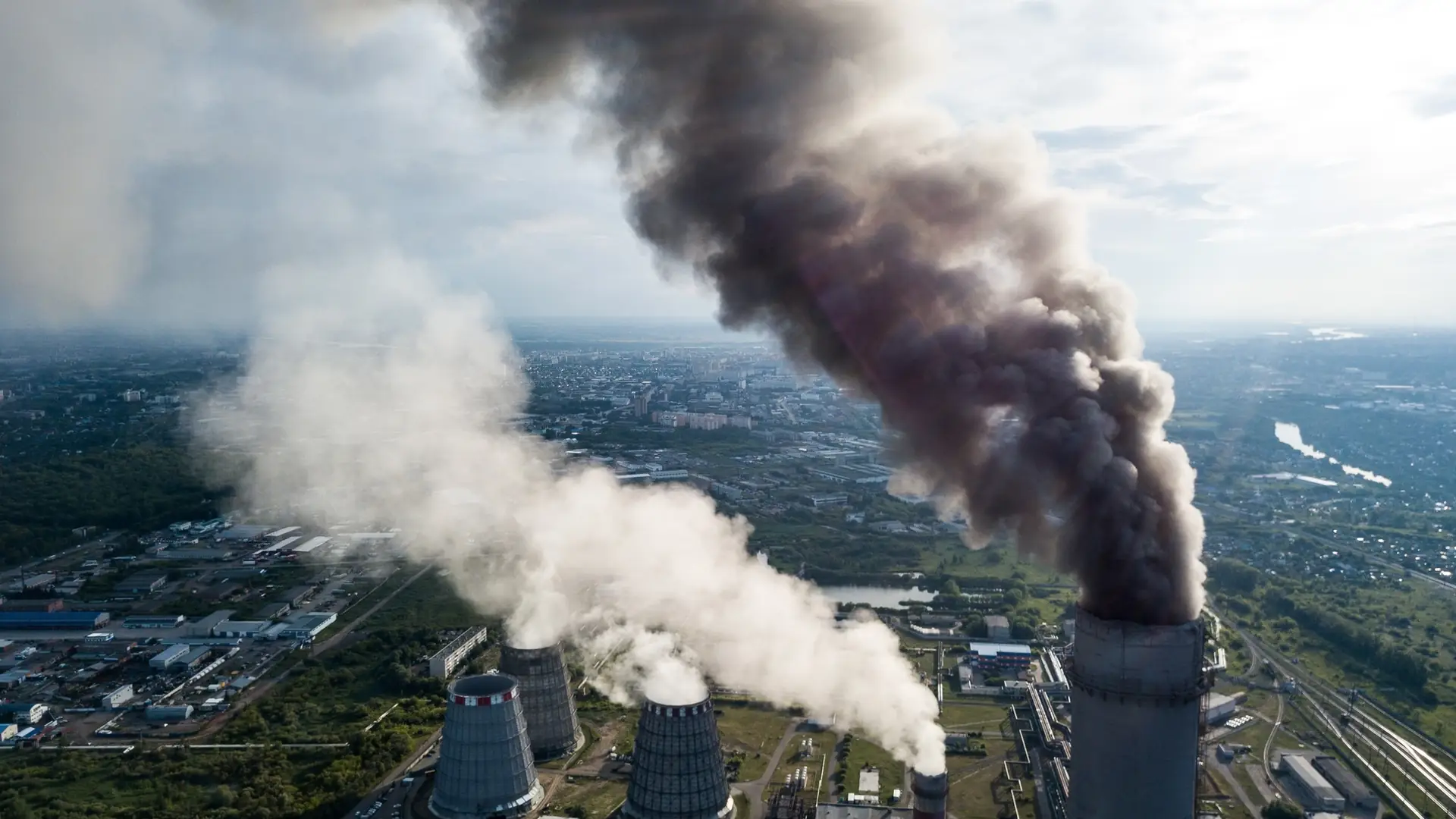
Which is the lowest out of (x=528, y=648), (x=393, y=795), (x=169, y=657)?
(x=169, y=657)

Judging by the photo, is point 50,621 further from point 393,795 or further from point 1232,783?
point 1232,783

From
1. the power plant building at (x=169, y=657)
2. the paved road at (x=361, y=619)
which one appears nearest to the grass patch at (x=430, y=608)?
the paved road at (x=361, y=619)

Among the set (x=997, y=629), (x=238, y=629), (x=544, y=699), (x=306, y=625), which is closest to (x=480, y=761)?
(x=544, y=699)

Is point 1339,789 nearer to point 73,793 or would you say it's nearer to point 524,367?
point 73,793

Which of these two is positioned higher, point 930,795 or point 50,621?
point 930,795

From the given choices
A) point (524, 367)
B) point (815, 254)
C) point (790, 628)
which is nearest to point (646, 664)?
point (790, 628)

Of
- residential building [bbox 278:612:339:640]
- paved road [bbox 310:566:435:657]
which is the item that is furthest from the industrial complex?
paved road [bbox 310:566:435:657]
